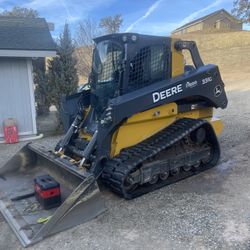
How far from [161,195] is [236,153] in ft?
7.56

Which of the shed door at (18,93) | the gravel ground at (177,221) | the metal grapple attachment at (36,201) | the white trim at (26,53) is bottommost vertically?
the gravel ground at (177,221)

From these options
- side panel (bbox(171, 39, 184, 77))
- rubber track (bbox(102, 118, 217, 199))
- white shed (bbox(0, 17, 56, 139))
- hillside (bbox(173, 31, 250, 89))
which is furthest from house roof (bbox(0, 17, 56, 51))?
hillside (bbox(173, 31, 250, 89))

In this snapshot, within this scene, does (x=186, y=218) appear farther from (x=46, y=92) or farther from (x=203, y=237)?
(x=46, y=92)

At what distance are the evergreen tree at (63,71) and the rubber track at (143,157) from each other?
480 centimetres

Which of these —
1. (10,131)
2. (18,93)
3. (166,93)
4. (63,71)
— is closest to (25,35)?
(63,71)

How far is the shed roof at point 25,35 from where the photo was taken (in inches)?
321

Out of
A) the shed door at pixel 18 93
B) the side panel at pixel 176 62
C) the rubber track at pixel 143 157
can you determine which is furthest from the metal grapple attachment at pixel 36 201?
the shed door at pixel 18 93

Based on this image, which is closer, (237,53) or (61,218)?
(61,218)

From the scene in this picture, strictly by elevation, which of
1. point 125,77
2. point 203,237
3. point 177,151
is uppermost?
point 125,77

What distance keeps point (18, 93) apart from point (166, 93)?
4928 millimetres

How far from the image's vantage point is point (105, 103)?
5145mm

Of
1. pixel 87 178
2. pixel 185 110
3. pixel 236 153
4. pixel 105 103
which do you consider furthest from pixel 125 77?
pixel 236 153

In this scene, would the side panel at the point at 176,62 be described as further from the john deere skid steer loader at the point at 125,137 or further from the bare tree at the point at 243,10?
the bare tree at the point at 243,10

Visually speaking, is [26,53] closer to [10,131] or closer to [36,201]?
[10,131]
